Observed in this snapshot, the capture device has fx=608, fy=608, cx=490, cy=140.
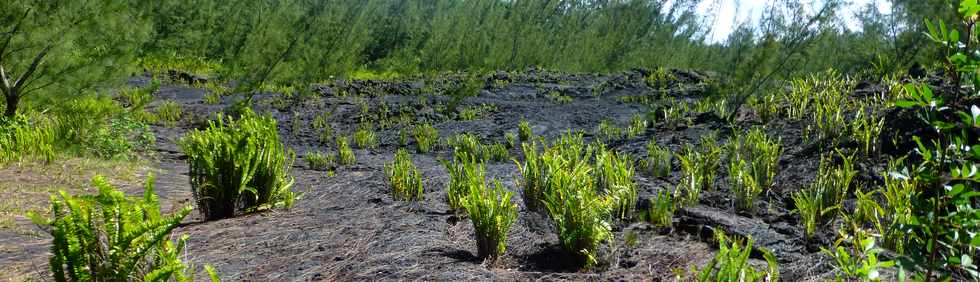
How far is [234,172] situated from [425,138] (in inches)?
199

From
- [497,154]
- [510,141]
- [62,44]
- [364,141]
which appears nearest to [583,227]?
[497,154]

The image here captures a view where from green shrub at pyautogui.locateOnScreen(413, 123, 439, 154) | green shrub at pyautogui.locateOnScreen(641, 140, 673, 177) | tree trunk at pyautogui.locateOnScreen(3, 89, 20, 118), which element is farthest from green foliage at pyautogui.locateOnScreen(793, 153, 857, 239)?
tree trunk at pyautogui.locateOnScreen(3, 89, 20, 118)

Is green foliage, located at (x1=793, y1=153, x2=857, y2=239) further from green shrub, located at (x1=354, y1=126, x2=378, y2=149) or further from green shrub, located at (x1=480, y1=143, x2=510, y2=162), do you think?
green shrub, located at (x1=354, y1=126, x2=378, y2=149)

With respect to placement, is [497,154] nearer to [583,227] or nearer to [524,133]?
[524,133]

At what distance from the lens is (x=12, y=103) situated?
5.73 metres

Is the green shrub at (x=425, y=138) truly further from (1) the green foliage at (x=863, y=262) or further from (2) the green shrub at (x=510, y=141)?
(1) the green foliage at (x=863, y=262)

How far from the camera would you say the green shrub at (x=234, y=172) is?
3.54 m

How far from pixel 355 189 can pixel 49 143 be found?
2712 millimetres

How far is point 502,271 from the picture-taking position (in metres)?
2.58

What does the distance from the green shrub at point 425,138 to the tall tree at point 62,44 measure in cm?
355

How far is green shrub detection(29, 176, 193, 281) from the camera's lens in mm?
1812

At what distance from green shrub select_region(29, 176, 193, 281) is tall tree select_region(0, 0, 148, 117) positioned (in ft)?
14.5

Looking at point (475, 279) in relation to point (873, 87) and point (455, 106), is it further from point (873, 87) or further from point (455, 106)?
point (455, 106)

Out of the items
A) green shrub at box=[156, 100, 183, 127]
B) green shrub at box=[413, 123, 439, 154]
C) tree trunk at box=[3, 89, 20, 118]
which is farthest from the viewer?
green shrub at box=[156, 100, 183, 127]
